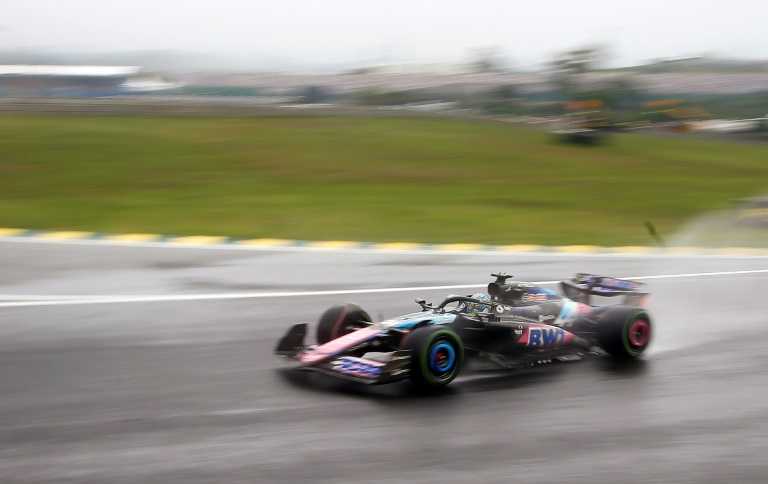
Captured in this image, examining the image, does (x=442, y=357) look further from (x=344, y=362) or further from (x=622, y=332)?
(x=622, y=332)

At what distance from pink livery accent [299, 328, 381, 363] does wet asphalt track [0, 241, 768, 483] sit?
7.7 inches

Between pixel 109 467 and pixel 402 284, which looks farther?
pixel 402 284

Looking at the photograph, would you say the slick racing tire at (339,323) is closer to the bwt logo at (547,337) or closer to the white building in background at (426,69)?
the bwt logo at (547,337)

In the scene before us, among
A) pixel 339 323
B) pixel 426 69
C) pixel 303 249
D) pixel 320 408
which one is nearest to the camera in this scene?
pixel 320 408

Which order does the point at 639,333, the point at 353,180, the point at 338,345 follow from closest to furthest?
the point at 338,345
the point at 639,333
the point at 353,180

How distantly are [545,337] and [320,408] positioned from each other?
233cm

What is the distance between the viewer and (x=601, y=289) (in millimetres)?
8844

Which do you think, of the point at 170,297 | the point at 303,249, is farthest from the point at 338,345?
the point at 303,249

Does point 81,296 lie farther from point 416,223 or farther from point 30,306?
point 416,223

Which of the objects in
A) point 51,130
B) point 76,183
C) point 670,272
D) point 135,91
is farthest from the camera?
point 135,91

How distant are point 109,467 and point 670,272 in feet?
33.9

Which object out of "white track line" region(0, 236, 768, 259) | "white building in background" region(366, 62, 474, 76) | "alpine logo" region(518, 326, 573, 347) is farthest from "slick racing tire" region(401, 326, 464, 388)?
"white building in background" region(366, 62, 474, 76)

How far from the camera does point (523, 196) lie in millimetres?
21016

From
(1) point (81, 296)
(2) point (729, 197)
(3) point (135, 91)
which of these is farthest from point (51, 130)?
(2) point (729, 197)
